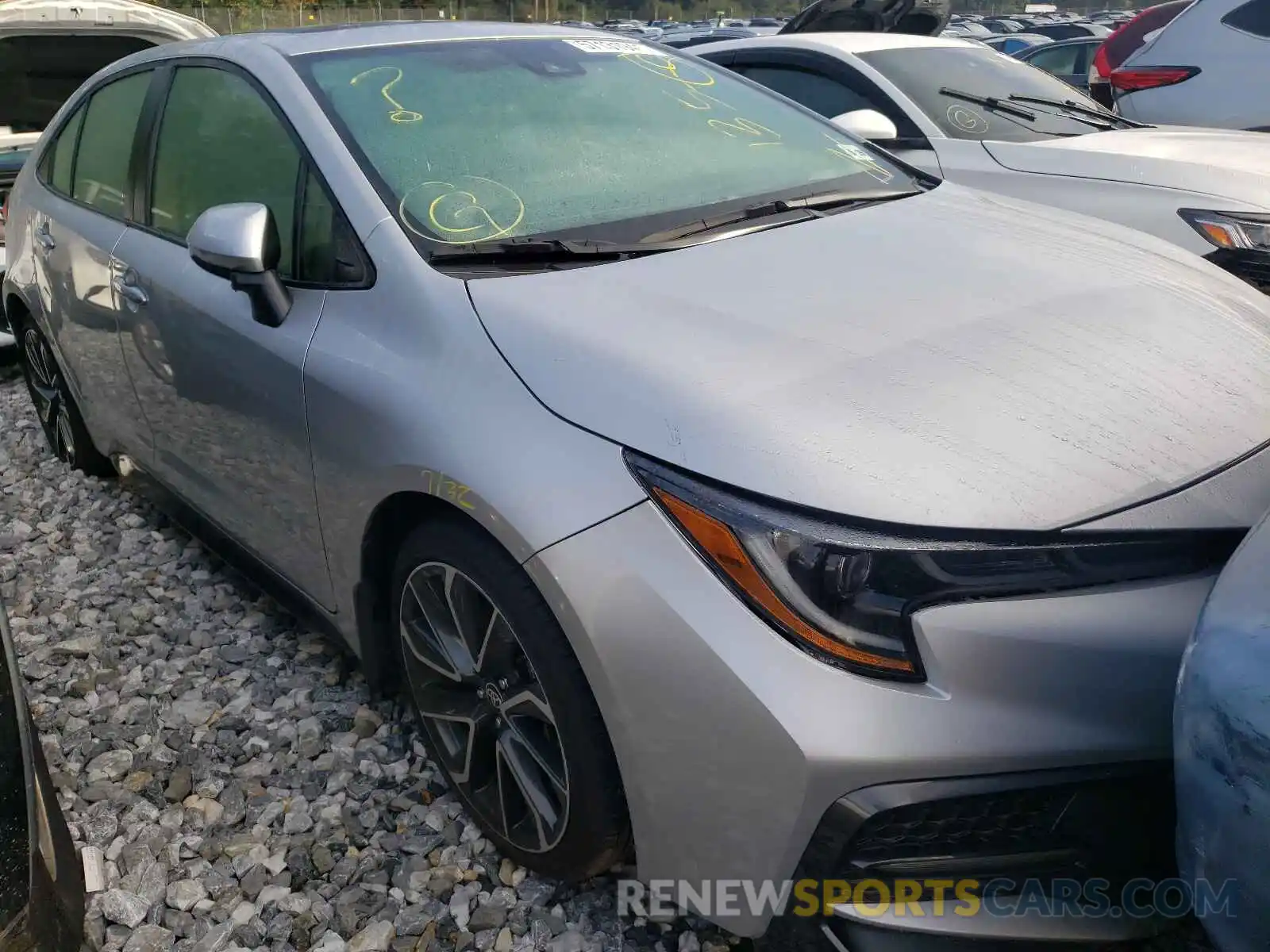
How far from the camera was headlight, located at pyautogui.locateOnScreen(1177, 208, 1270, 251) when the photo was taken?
11.9 feet

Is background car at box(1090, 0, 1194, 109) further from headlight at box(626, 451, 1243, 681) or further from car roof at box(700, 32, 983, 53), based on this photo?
headlight at box(626, 451, 1243, 681)

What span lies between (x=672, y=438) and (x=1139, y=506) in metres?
0.68

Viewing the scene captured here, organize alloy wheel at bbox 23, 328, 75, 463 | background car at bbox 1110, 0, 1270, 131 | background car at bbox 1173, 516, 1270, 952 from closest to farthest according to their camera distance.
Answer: background car at bbox 1173, 516, 1270, 952 → alloy wheel at bbox 23, 328, 75, 463 → background car at bbox 1110, 0, 1270, 131

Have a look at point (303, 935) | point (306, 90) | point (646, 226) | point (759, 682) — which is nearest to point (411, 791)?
point (303, 935)

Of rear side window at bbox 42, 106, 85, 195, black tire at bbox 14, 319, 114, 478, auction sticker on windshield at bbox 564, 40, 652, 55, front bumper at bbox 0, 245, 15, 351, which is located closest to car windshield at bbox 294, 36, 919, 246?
auction sticker on windshield at bbox 564, 40, 652, 55

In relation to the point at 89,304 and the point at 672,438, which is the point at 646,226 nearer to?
the point at 672,438

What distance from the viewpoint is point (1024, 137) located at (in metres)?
4.53

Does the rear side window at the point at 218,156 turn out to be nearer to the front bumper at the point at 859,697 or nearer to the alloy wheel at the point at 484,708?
the alloy wheel at the point at 484,708

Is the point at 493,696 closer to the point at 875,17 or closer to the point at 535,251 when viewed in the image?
the point at 535,251

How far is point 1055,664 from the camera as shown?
138 centimetres

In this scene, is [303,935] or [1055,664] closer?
[1055,664]

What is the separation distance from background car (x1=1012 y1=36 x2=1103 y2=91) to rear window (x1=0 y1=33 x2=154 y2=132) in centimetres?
1070

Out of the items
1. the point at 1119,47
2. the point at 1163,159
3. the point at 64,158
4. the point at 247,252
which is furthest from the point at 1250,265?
the point at 1119,47

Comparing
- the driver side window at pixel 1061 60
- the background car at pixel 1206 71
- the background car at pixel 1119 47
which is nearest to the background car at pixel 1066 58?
the driver side window at pixel 1061 60
